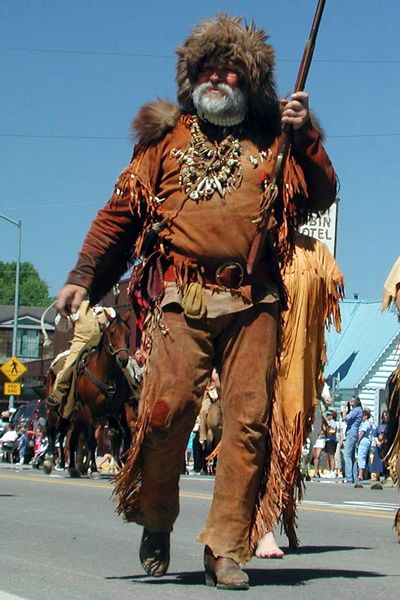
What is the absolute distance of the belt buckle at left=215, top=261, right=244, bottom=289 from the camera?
613 cm

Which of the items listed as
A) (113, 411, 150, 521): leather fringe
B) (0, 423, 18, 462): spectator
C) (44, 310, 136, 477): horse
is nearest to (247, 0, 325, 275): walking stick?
(113, 411, 150, 521): leather fringe

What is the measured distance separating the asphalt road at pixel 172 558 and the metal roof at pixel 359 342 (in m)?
28.9

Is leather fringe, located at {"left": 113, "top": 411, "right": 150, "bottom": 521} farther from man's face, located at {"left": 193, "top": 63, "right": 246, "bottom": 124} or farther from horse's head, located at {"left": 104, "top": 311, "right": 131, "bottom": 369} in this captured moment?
horse's head, located at {"left": 104, "top": 311, "right": 131, "bottom": 369}

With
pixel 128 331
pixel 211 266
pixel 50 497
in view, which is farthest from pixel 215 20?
pixel 128 331

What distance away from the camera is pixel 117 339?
19.6m

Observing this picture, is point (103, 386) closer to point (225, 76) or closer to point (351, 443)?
point (351, 443)

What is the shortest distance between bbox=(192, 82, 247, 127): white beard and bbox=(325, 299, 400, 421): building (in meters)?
32.0

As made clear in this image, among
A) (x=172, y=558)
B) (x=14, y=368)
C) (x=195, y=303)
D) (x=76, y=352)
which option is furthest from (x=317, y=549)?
(x=14, y=368)

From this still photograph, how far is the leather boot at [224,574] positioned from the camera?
19.0 ft

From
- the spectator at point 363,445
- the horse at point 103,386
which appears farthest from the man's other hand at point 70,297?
the spectator at point 363,445

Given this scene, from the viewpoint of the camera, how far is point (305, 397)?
7656 mm

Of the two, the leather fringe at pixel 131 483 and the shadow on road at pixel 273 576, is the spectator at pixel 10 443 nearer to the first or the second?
the shadow on road at pixel 273 576

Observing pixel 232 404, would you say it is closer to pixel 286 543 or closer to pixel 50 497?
pixel 286 543

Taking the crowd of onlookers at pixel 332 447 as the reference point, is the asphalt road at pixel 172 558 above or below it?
below
